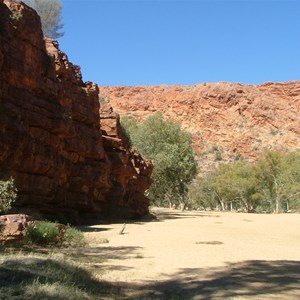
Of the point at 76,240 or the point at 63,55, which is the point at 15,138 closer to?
the point at 76,240

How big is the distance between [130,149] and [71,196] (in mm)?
9494

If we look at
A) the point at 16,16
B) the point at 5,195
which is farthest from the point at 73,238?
the point at 16,16

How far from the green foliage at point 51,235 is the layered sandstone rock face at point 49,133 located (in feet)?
15.7

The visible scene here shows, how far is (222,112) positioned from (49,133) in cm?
9714

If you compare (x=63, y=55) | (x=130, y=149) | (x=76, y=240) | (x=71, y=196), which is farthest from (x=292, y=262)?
(x=130, y=149)

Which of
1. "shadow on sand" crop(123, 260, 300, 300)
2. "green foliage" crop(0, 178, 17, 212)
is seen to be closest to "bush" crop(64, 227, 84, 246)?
"green foliage" crop(0, 178, 17, 212)

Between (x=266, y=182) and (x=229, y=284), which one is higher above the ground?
(x=266, y=182)

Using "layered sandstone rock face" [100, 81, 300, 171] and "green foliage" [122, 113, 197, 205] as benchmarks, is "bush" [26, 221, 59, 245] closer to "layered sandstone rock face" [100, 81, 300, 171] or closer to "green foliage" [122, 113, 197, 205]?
"green foliage" [122, 113, 197, 205]

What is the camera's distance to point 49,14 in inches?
1523

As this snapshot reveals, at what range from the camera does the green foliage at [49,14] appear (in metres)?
38.5

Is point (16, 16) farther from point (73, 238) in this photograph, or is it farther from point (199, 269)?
point (199, 269)

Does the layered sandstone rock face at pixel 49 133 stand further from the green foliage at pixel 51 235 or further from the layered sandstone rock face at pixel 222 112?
the layered sandstone rock face at pixel 222 112

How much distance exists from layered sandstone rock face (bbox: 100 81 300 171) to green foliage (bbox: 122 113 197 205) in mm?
55191

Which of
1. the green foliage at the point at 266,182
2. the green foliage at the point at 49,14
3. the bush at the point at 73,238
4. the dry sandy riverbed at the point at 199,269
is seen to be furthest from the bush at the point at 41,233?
the green foliage at the point at 266,182
